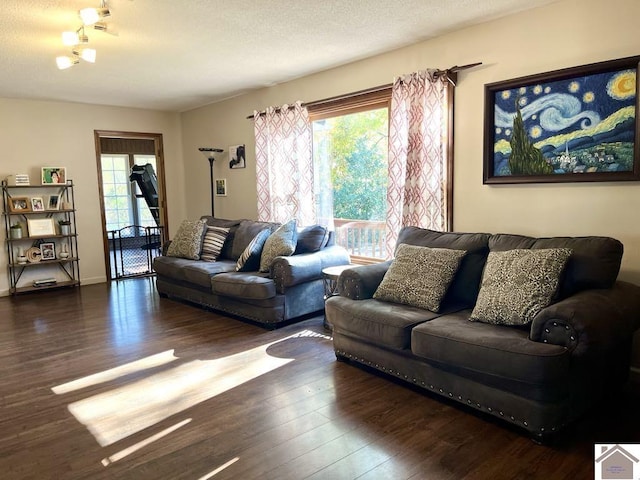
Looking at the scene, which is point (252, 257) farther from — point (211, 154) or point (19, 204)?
point (19, 204)

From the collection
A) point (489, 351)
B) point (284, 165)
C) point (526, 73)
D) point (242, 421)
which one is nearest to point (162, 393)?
point (242, 421)

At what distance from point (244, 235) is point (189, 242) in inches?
26.4

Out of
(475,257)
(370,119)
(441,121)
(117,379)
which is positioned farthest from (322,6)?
(117,379)

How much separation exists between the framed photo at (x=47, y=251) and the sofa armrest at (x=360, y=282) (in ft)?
15.0

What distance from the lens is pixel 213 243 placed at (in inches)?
209

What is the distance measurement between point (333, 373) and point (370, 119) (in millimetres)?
2570

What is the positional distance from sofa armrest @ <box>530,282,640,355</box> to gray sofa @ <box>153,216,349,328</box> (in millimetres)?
2290

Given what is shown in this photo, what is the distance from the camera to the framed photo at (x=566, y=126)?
2854mm

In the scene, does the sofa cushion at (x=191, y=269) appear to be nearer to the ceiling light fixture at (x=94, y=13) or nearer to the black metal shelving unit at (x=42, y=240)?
the black metal shelving unit at (x=42, y=240)

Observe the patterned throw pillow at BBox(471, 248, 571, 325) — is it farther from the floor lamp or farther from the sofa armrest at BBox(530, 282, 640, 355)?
the floor lamp

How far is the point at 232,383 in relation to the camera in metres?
3.01

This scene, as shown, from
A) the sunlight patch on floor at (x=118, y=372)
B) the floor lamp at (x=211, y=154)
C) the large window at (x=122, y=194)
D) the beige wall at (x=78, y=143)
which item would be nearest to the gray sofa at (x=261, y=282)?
the sunlight patch on floor at (x=118, y=372)

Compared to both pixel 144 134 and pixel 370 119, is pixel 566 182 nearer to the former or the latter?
pixel 370 119

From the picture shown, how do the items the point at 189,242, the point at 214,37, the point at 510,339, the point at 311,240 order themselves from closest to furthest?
1. the point at 510,339
2. the point at 214,37
3. the point at 311,240
4. the point at 189,242
